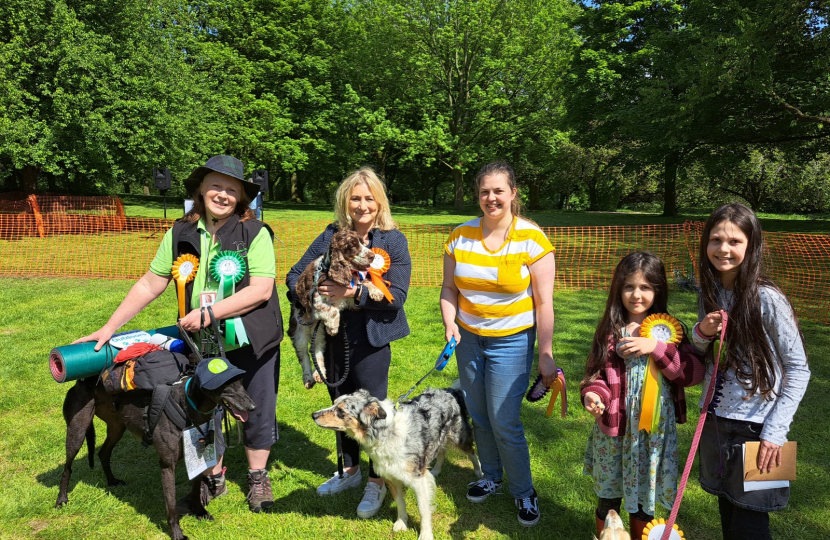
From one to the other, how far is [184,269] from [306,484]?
70.9 inches

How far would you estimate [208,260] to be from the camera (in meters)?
2.88

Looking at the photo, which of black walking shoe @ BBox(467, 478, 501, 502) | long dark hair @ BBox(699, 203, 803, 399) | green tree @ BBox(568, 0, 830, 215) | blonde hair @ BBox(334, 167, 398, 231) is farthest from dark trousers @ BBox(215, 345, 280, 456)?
green tree @ BBox(568, 0, 830, 215)

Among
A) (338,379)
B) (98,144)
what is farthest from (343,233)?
(98,144)

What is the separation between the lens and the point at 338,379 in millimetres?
3174

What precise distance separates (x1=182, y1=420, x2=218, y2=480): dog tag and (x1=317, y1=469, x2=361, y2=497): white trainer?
0.83 m

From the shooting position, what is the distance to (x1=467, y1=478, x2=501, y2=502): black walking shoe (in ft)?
10.7

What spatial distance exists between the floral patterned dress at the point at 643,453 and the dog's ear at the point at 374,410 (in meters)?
1.20

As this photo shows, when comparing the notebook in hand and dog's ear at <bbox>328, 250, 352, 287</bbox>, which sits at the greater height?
dog's ear at <bbox>328, 250, 352, 287</bbox>

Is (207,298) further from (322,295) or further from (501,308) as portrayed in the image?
(501,308)

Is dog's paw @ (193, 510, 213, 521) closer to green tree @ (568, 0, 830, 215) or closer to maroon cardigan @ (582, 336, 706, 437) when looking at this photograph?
maroon cardigan @ (582, 336, 706, 437)

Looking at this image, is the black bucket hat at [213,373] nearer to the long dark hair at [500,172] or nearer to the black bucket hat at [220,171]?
the black bucket hat at [220,171]

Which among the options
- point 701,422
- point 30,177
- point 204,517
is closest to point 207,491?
point 204,517

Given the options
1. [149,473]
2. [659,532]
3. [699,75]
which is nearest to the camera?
[659,532]

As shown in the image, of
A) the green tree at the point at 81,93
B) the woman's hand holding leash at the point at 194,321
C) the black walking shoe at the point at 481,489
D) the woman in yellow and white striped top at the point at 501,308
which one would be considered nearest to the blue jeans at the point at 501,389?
the woman in yellow and white striped top at the point at 501,308
